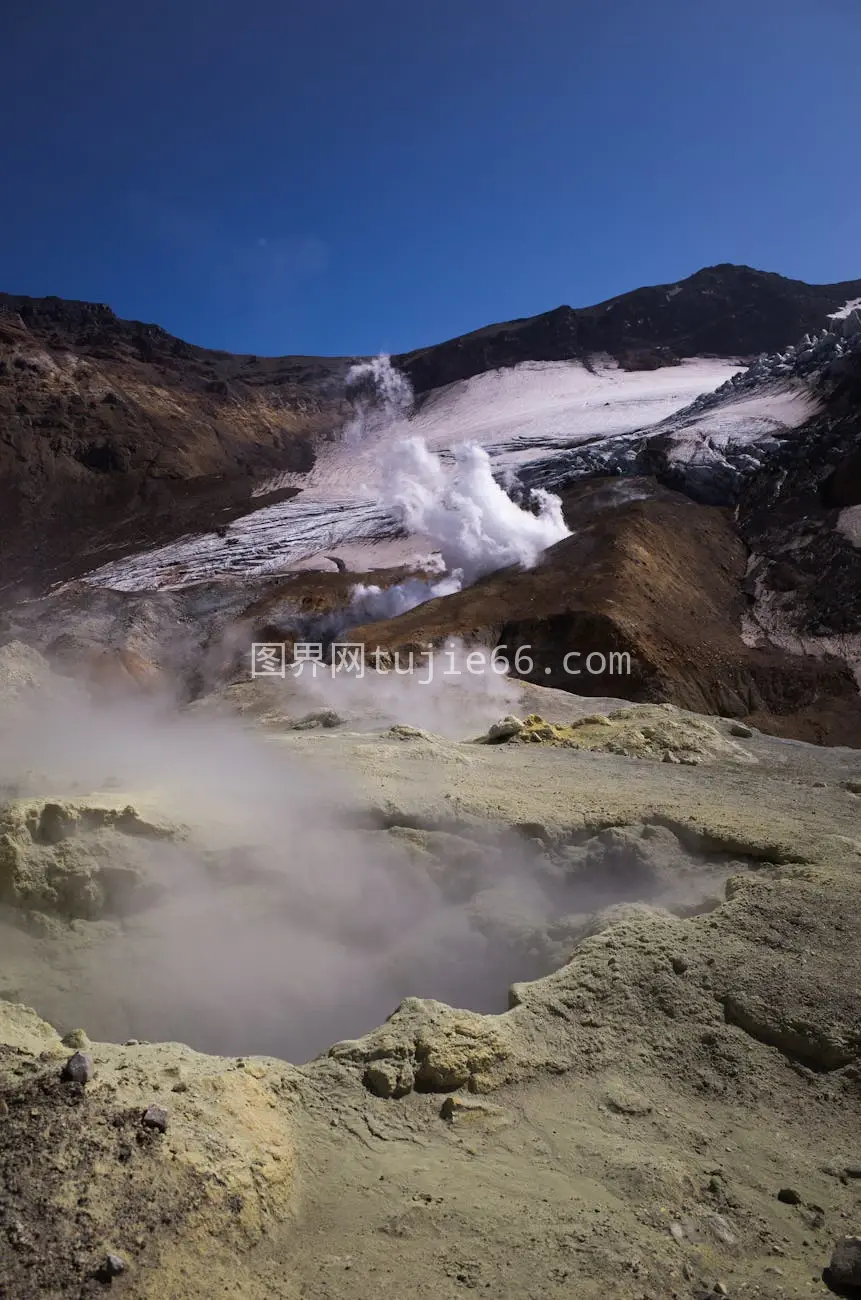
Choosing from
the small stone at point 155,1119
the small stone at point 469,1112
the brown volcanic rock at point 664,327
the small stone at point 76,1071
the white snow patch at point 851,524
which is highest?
the brown volcanic rock at point 664,327

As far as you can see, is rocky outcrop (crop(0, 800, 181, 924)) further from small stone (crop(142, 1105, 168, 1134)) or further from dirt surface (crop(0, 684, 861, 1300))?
small stone (crop(142, 1105, 168, 1134))

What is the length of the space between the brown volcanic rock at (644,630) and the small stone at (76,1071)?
17.4 m

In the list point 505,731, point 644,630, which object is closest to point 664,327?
point 644,630

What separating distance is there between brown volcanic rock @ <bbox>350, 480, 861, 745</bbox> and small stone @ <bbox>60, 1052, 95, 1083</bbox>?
1740 centimetres

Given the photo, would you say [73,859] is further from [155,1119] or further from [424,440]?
[424,440]

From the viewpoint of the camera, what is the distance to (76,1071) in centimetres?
293

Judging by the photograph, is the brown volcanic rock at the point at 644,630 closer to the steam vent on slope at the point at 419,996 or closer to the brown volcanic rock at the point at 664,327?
the steam vent on slope at the point at 419,996

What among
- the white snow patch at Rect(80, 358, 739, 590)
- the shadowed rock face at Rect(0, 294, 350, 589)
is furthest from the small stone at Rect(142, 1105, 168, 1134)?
the shadowed rock face at Rect(0, 294, 350, 589)

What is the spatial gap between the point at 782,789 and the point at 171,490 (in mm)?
40699

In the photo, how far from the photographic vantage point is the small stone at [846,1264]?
2701mm

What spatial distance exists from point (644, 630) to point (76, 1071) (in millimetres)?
19805

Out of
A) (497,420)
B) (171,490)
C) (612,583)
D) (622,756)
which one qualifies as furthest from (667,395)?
(622,756)

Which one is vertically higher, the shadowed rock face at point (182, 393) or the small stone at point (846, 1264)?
the shadowed rock face at point (182, 393)

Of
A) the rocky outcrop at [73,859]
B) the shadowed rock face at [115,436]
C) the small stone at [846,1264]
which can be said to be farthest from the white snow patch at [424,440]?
the small stone at [846,1264]
